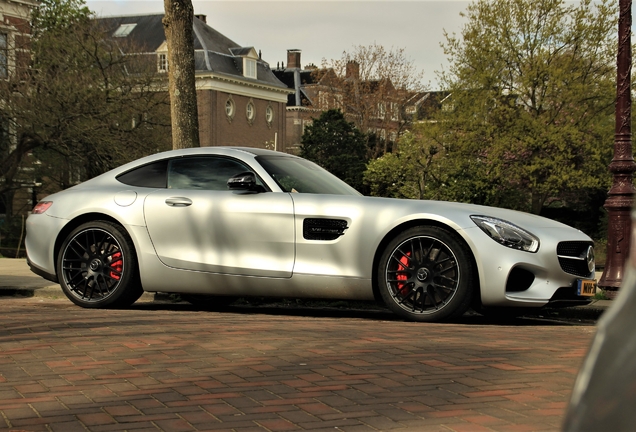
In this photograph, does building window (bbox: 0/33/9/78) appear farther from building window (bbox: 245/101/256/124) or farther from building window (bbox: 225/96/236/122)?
building window (bbox: 245/101/256/124)

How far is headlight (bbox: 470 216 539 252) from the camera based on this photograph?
688cm

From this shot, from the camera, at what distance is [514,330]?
22.2 feet

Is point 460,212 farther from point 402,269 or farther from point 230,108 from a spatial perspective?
point 230,108

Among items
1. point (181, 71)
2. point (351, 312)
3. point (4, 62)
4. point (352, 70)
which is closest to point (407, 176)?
point (4, 62)

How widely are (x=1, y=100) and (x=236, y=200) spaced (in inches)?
860

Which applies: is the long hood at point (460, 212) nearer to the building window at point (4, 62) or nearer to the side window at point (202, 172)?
the side window at point (202, 172)

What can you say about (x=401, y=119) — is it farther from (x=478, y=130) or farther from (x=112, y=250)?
(x=112, y=250)

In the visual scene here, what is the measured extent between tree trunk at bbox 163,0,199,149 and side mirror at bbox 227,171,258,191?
3.62 metres

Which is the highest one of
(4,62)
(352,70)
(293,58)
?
(293,58)

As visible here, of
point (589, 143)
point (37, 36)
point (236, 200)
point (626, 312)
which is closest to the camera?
point (626, 312)

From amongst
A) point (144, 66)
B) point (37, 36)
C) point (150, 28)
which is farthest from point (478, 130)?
point (150, 28)

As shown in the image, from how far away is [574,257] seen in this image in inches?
282

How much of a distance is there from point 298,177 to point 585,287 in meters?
2.67

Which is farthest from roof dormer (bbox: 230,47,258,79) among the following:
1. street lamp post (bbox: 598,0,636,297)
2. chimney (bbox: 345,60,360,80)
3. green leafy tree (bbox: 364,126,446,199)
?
street lamp post (bbox: 598,0,636,297)
